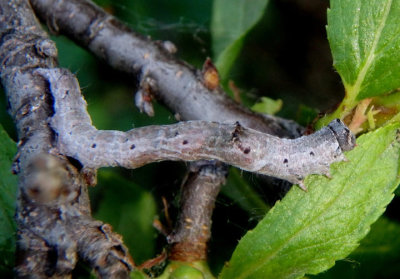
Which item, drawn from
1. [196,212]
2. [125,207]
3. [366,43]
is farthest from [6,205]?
[366,43]

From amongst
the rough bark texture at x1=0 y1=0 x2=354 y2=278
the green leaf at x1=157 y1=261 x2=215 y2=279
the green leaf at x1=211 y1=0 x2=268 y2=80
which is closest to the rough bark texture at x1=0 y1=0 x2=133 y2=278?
the rough bark texture at x1=0 y1=0 x2=354 y2=278

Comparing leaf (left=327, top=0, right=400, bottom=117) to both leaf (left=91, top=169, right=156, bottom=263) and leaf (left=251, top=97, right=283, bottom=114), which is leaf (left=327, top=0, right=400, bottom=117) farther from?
leaf (left=91, top=169, right=156, bottom=263)

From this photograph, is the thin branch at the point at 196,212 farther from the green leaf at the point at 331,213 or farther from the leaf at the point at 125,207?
the leaf at the point at 125,207

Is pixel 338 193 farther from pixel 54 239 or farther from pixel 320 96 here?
pixel 320 96

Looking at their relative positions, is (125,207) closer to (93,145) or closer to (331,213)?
(93,145)

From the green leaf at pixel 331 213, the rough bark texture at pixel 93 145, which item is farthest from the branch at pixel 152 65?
the green leaf at pixel 331 213
